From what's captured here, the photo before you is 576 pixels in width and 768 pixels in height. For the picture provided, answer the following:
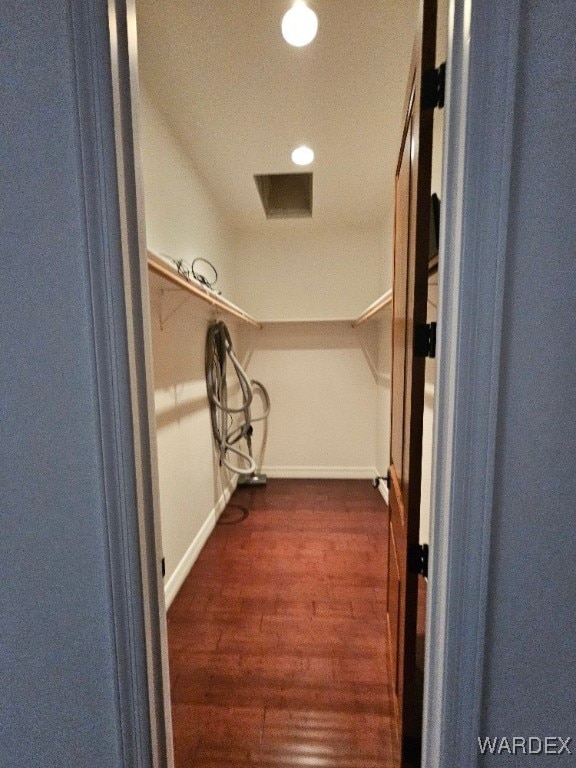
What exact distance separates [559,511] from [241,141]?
245cm

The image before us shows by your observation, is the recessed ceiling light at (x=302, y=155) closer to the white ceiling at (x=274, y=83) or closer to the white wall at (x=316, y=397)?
the white ceiling at (x=274, y=83)

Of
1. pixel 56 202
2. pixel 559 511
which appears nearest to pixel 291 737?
pixel 559 511

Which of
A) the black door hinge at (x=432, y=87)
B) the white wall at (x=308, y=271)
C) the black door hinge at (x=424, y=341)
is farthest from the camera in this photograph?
the white wall at (x=308, y=271)

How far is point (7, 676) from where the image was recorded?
801 mm

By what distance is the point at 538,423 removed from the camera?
2.24ft

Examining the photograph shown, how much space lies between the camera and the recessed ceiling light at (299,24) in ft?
4.33

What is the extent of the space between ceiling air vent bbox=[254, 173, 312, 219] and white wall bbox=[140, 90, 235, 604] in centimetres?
51

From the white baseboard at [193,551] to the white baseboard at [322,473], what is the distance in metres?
0.78

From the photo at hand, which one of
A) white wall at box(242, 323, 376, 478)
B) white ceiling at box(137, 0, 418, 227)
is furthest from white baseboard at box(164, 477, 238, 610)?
white ceiling at box(137, 0, 418, 227)

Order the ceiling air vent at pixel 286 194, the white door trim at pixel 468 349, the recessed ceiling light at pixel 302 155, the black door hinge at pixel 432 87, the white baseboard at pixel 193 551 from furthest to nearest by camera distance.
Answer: the ceiling air vent at pixel 286 194 → the recessed ceiling light at pixel 302 155 → the white baseboard at pixel 193 551 → the black door hinge at pixel 432 87 → the white door trim at pixel 468 349

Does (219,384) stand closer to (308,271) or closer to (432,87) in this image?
(308,271)

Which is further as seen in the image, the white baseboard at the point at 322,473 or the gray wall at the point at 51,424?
the white baseboard at the point at 322,473

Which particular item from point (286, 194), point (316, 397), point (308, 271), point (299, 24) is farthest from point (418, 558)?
point (308, 271)

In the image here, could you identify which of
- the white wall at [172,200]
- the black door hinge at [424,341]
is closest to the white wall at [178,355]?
the white wall at [172,200]
